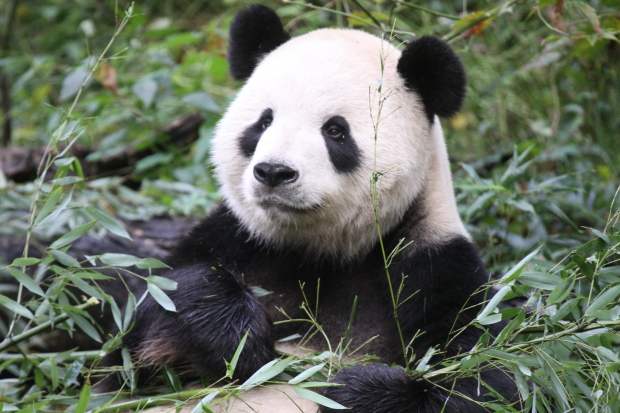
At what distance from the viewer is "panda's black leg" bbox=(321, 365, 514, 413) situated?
218cm

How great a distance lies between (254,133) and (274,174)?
40cm

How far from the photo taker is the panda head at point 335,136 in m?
2.39

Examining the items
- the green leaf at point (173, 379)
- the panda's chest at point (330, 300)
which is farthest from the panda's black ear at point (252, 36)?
the green leaf at point (173, 379)

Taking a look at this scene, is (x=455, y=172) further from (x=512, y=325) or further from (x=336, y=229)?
(x=512, y=325)

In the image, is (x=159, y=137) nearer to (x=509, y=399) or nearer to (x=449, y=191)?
(x=449, y=191)

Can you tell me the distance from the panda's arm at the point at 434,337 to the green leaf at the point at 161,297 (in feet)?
2.17

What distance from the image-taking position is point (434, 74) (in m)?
2.56

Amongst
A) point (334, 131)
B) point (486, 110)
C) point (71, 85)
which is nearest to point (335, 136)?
point (334, 131)

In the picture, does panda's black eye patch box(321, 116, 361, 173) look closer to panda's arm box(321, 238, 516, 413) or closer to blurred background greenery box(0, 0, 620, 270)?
panda's arm box(321, 238, 516, 413)

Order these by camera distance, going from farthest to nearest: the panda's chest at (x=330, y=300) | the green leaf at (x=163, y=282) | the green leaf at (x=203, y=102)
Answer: the green leaf at (x=203, y=102) < the panda's chest at (x=330, y=300) < the green leaf at (x=163, y=282)

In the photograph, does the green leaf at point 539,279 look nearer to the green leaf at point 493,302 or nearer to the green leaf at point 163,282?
the green leaf at point 493,302

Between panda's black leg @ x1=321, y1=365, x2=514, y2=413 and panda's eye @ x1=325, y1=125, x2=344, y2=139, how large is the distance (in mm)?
889

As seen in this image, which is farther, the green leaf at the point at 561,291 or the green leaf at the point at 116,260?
the green leaf at the point at 116,260

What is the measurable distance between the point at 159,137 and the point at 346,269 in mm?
2686
